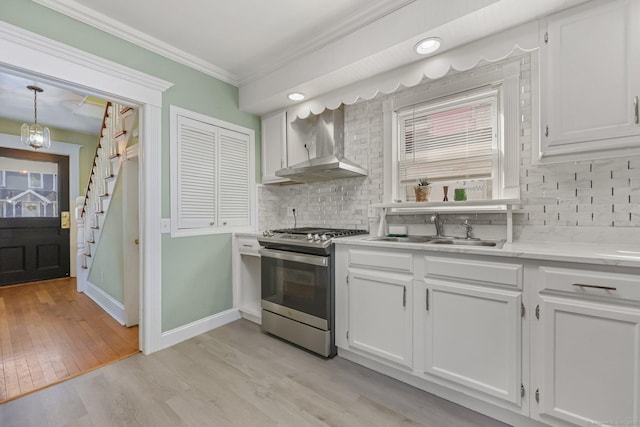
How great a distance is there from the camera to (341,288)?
Result: 2.19m

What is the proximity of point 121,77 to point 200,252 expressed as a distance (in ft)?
5.25

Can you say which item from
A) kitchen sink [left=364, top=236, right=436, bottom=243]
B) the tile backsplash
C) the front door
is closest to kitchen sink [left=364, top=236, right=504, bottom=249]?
kitchen sink [left=364, top=236, right=436, bottom=243]

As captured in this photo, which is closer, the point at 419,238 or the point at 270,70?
the point at 419,238

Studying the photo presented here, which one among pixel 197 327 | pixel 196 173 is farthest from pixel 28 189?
pixel 197 327

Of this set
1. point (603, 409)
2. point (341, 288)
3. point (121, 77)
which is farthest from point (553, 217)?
point (121, 77)

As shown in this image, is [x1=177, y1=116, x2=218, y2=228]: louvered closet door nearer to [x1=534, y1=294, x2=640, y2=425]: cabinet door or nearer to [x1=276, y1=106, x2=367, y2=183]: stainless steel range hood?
[x1=276, y1=106, x2=367, y2=183]: stainless steel range hood

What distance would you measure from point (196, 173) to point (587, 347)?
118 inches

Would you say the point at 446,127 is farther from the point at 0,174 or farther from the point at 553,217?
the point at 0,174

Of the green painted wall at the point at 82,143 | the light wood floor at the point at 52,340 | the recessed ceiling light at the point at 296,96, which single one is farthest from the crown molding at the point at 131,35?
the green painted wall at the point at 82,143

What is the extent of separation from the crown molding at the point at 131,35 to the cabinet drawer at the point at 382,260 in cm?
228

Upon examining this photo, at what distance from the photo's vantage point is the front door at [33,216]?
14.5 feet

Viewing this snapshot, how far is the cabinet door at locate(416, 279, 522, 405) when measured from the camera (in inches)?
57.9

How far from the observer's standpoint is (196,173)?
8.80 ft

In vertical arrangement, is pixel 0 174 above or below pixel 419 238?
above
